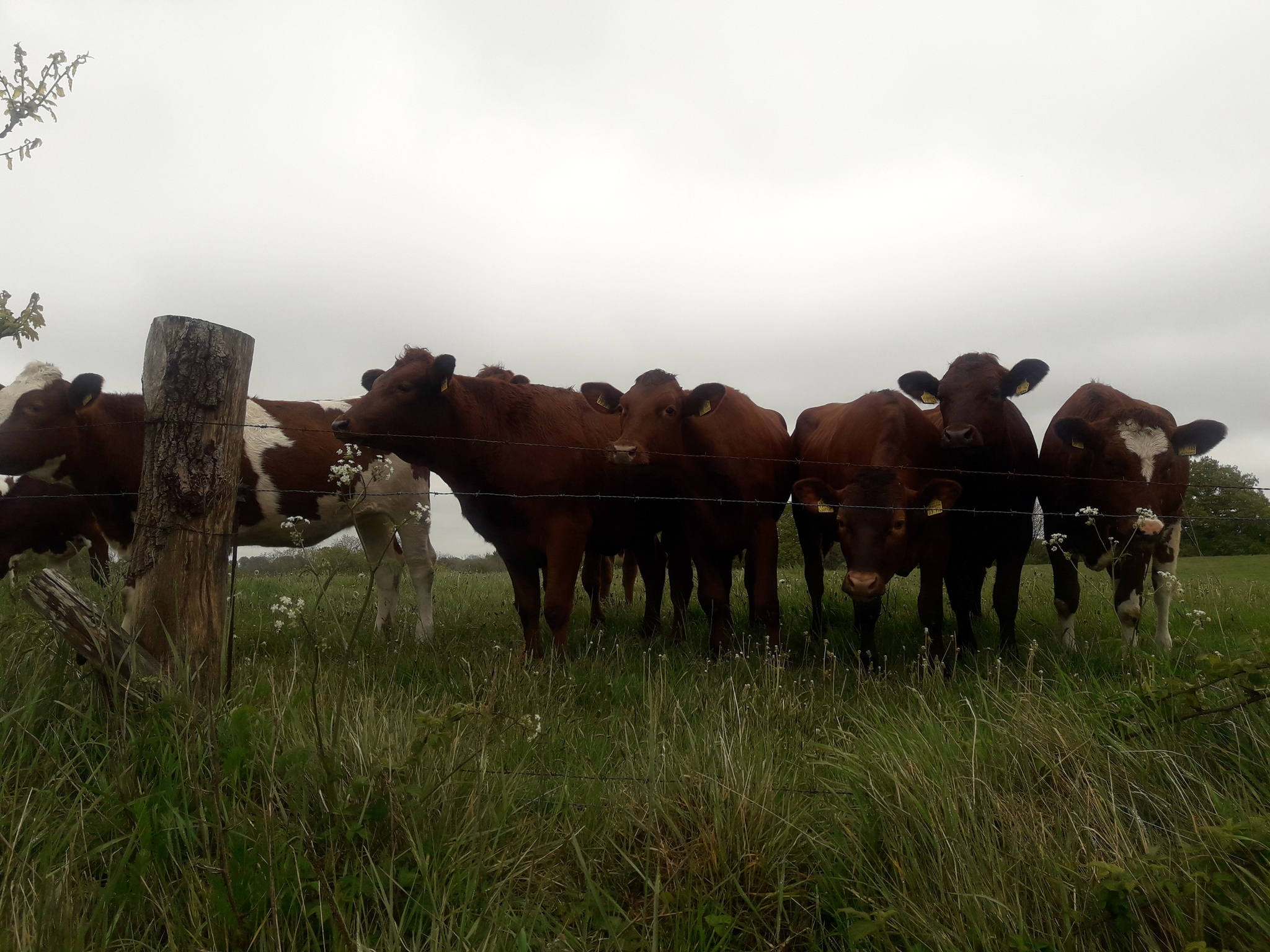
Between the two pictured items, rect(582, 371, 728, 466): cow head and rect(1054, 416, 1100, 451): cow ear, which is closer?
rect(1054, 416, 1100, 451): cow ear

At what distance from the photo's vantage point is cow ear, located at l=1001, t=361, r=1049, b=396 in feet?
21.2

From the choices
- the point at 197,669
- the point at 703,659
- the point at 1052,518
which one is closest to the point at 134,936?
the point at 197,669

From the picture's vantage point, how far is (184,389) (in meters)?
3.36

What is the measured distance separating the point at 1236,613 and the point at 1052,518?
233cm

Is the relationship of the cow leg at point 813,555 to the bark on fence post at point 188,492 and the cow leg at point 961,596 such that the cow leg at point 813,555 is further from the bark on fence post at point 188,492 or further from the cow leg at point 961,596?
the bark on fence post at point 188,492

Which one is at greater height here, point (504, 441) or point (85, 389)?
point (85, 389)

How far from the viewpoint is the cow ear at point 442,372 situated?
6262 mm

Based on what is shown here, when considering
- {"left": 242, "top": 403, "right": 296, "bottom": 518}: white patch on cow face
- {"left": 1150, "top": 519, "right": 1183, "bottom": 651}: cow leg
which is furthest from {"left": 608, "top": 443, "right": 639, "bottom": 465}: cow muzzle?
{"left": 1150, "top": 519, "right": 1183, "bottom": 651}: cow leg

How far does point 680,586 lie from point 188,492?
5.13 m

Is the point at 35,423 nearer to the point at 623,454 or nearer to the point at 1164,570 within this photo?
the point at 623,454

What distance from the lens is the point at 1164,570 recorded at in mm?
6262

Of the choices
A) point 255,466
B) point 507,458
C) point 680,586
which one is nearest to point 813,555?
point 680,586

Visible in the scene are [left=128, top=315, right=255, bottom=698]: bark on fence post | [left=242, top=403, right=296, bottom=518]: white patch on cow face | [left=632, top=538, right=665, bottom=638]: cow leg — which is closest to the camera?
[left=128, top=315, right=255, bottom=698]: bark on fence post

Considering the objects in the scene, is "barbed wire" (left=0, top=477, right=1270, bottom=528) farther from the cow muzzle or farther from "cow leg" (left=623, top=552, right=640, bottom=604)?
"cow leg" (left=623, top=552, right=640, bottom=604)
